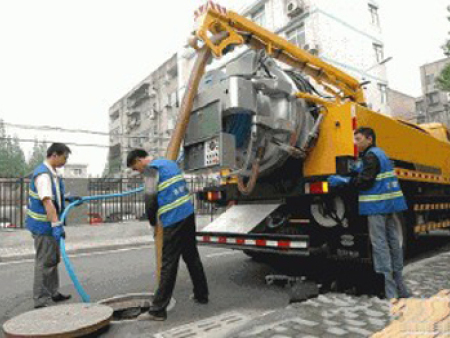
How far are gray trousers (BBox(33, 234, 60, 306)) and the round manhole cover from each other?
1.68 feet

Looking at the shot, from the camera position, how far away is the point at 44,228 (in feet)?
12.6

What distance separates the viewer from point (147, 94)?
43.2 meters

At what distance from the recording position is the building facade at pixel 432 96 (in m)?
39.0

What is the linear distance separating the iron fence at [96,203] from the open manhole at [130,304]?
197 inches

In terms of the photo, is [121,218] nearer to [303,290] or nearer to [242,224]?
[242,224]

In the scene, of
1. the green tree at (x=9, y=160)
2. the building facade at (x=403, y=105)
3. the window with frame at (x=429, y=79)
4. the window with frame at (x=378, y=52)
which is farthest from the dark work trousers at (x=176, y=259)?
the green tree at (x=9, y=160)

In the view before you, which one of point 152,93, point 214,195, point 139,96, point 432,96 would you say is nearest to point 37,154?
point 139,96

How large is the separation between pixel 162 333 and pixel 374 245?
213cm

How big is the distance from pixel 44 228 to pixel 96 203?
8.40 meters

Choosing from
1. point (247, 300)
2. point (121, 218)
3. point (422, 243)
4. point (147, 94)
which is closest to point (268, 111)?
point (247, 300)

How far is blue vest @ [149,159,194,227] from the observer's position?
3465mm

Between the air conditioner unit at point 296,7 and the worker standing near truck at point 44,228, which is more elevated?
the air conditioner unit at point 296,7

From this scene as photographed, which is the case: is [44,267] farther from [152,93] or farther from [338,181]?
[152,93]

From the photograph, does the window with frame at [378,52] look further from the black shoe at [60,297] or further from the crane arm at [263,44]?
the black shoe at [60,297]
